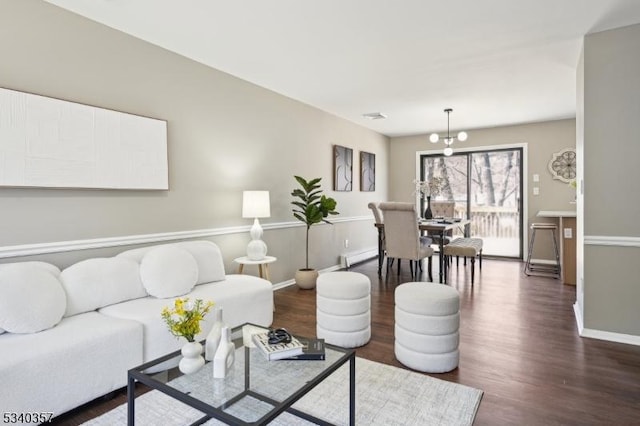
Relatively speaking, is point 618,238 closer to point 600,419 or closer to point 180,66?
point 600,419

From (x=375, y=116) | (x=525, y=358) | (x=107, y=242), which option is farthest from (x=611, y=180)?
(x=107, y=242)

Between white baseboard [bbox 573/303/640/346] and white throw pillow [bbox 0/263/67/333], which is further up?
white throw pillow [bbox 0/263/67/333]

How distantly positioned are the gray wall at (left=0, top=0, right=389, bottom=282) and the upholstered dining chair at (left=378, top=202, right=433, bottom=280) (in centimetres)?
110

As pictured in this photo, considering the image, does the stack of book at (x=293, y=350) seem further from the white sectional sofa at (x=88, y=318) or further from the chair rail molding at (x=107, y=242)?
the chair rail molding at (x=107, y=242)

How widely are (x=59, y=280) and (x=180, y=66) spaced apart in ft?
6.89

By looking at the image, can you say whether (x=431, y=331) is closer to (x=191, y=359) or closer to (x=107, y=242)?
(x=191, y=359)

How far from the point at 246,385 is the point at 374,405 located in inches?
34.4

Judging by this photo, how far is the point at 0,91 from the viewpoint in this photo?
2.18 m

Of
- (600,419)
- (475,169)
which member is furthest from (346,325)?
(475,169)

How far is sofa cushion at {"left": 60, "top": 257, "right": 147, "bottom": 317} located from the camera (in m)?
2.27

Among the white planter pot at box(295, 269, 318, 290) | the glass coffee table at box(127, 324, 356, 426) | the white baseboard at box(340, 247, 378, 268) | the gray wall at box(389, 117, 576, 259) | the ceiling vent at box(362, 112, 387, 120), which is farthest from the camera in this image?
the gray wall at box(389, 117, 576, 259)

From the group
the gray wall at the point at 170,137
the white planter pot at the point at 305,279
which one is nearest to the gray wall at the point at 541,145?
the gray wall at the point at 170,137

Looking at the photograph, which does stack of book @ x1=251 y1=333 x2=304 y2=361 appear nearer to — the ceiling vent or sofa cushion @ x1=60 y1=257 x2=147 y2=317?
sofa cushion @ x1=60 y1=257 x2=147 y2=317

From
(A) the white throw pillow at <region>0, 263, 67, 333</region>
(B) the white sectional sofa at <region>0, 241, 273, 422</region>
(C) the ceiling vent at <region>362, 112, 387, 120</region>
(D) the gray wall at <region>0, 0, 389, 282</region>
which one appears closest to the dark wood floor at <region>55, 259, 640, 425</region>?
(B) the white sectional sofa at <region>0, 241, 273, 422</region>
